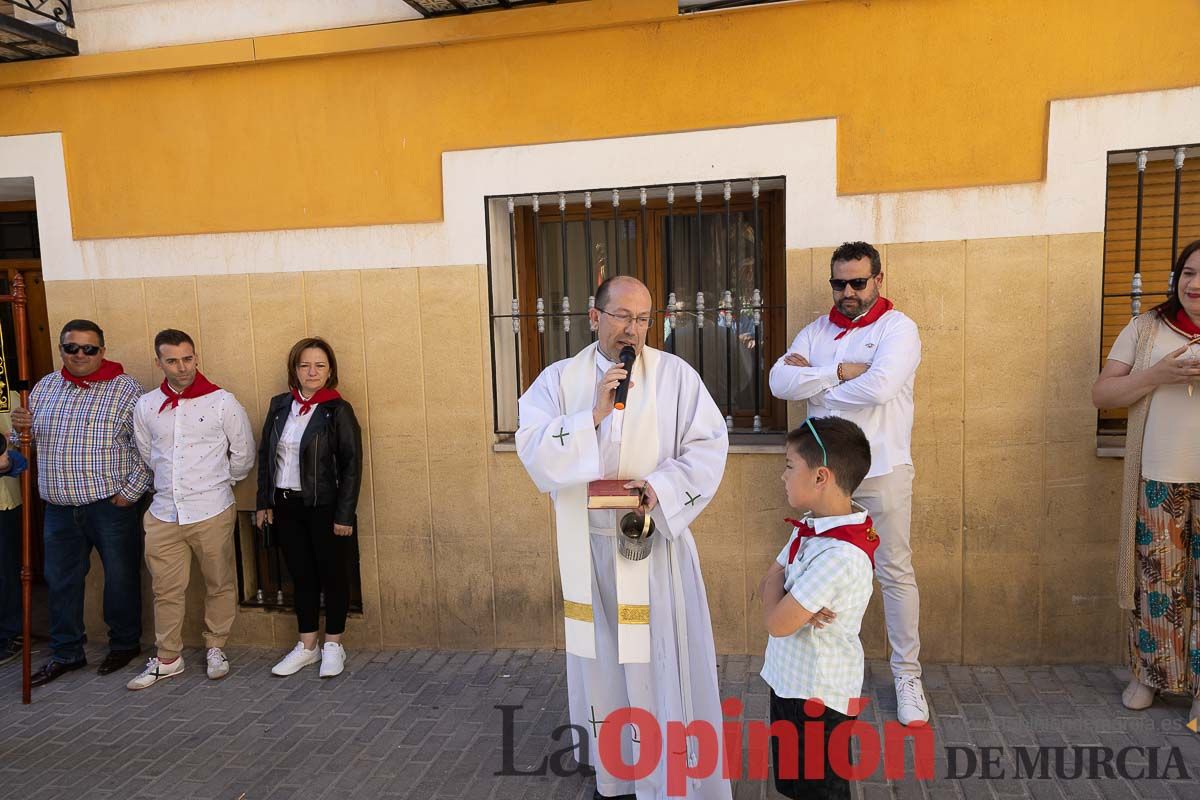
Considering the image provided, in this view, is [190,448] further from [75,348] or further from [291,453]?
[75,348]

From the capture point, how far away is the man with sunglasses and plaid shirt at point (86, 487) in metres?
4.54

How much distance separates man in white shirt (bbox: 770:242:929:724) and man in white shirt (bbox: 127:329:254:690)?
3.14m

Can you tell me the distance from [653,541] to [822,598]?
32.2 inches

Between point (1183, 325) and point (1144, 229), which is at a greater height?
point (1144, 229)

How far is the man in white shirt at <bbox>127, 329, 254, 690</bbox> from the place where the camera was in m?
4.50

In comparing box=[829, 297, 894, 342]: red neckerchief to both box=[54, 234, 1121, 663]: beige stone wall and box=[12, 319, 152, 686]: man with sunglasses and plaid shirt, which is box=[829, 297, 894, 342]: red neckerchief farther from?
box=[12, 319, 152, 686]: man with sunglasses and plaid shirt

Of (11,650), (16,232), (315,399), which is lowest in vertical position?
(11,650)

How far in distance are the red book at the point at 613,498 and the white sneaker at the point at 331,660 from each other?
101 inches

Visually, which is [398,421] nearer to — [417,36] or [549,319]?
[549,319]

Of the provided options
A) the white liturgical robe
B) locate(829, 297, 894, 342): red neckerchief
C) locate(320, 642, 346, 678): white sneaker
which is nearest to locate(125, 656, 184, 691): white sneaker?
locate(320, 642, 346, 678): white sneaker

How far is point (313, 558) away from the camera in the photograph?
461 cm

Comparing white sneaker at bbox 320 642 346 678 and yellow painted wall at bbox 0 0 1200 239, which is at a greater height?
yellow painted wall at bbox 0 0 1200 239

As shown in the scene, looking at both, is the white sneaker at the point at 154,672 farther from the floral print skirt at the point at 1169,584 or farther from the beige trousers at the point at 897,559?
the floral print skirt at the point at 1169,584

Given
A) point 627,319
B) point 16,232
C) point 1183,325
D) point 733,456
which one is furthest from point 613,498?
point 16,232
